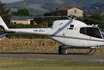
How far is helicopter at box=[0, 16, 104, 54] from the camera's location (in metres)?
28.1

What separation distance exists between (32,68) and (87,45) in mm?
10671

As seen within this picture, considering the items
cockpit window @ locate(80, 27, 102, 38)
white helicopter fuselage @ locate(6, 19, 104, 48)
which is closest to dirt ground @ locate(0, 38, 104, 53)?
white helicopter fuselage @ locate(6, 19, 104, 48)

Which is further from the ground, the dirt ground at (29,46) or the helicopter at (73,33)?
the helicopter at (73,33)

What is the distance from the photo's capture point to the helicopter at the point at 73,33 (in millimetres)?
28109

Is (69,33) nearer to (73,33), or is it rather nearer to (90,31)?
(73,33)

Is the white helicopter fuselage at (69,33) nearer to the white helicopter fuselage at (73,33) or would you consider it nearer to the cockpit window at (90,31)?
the white helicopter fuselage at (73,33)

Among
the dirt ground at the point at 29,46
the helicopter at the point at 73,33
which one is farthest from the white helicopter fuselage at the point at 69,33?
the dirt ground at the point at 29,46

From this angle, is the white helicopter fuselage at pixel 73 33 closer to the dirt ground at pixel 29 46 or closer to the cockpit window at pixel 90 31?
the cockpit window at pixel 90 31

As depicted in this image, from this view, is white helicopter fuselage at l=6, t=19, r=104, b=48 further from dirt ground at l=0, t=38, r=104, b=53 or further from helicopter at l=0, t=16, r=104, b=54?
dirt ground at l=0, t=38, r=104, b=53

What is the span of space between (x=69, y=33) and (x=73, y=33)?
0.35 metres

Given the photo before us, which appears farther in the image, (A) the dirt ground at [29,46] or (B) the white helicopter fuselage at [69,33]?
(A) the dirt ground at [29,46]

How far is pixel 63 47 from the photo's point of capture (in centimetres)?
2825

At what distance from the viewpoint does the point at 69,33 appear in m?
28.3

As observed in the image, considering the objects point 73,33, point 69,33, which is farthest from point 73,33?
point 69,33
